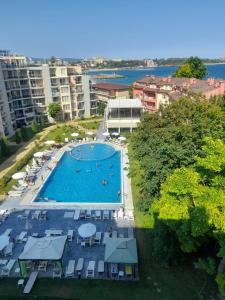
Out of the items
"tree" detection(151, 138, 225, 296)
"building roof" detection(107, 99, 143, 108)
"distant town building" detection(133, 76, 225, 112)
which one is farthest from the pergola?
"distant town building" detection(133, 76, 225, 112)

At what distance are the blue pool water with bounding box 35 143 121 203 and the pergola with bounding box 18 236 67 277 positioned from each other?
9.26m

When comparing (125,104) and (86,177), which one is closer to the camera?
(86,177)

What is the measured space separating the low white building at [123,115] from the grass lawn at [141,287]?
33.5 m

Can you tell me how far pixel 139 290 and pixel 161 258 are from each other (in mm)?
2543

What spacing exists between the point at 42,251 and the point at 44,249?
0.18 m

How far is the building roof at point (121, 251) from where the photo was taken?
16719 millimetres

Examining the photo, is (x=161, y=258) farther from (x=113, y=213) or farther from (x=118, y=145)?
(x=118, y=145)

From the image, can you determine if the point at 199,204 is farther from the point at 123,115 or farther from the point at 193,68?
the point at 193,68

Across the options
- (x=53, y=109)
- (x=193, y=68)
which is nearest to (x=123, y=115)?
(x=53, y=109)

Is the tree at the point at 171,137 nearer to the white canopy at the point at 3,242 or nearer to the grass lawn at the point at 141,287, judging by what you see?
the grass lawn at the point at 141,287

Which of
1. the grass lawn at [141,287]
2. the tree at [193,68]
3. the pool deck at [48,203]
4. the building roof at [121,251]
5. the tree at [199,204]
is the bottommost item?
the pool deck at [48,203]

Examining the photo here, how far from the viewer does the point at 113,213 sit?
23.9 meters

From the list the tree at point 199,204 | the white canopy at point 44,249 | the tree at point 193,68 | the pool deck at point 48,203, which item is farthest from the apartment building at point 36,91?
the tree at point 199,204

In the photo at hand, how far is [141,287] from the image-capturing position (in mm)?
15945
